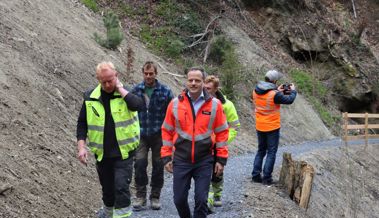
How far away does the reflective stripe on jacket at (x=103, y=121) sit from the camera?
5.88 m

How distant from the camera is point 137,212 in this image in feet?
25.1

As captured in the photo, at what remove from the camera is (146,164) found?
7641mm

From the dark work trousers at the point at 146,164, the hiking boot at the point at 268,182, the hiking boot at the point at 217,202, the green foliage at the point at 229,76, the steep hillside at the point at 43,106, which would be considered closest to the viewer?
the steep hillside at the point at 43,106

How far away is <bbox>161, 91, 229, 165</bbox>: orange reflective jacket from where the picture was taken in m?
5.75

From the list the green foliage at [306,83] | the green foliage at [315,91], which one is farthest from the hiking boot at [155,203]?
the green foliage at [306,83]

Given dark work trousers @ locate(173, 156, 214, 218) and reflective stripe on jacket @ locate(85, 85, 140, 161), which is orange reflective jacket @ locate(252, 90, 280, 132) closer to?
dark work trousers @ locate(173, 156, 214, 218)

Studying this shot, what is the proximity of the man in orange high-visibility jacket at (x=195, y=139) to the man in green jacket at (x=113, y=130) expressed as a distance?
1.38ft

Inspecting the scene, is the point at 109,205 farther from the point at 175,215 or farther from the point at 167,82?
the point at 167,82

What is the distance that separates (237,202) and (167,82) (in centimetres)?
868

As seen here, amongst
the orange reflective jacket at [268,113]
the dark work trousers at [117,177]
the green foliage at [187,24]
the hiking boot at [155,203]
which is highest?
the green foliage at [187,24]

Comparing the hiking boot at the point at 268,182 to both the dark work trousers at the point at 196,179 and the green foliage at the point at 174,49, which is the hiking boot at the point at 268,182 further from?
the green foliage at the point at 174,49

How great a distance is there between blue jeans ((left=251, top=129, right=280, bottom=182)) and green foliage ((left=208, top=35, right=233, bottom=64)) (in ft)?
35.0

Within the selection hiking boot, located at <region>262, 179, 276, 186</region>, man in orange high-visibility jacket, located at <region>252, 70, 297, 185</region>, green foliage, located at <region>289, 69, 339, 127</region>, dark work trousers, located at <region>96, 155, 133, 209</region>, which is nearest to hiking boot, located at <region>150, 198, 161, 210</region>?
dark work trousers, located at <region>96, 155, 133, 209</region>

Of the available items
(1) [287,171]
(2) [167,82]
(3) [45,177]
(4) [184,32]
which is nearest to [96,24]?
(2) [167,82]
